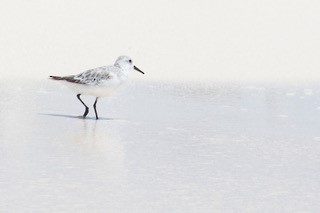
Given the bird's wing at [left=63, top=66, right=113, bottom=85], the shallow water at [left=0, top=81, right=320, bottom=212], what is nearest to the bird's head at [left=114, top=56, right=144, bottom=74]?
the bird's wing at [left=63, top=66, right=113, bottom=85]

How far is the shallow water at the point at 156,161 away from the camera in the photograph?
26.8 feet

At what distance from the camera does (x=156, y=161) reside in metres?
10.7

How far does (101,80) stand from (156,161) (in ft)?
19.3

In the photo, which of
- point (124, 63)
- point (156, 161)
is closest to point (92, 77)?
point (124, 63)

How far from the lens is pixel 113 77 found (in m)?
16.3

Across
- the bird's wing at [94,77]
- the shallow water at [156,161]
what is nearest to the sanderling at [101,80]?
the bird's wing at [94,77]

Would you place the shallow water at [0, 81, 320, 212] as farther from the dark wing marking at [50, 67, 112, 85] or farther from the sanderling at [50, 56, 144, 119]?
the dark wing marking at [50, 67, 112, 85]

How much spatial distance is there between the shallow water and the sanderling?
635 mm

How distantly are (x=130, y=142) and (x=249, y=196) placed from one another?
4.36 m

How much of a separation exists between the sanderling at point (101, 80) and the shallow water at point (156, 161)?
25.0 inches

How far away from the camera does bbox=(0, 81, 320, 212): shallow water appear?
8156mm

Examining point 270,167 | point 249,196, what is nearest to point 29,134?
point 270,167

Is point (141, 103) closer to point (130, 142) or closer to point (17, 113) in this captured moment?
point (17, 113)

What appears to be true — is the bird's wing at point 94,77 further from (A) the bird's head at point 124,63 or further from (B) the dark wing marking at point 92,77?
(A) the bird's head at point 124,63
